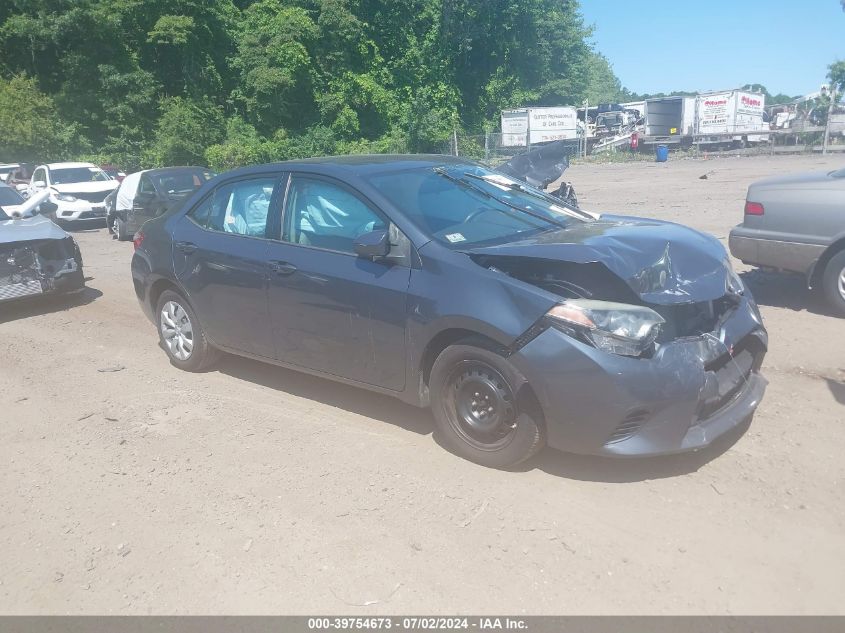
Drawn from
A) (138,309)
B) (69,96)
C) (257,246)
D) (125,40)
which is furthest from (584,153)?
(257,246)

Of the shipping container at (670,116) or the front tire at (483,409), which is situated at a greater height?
the shipping container at (670,116)

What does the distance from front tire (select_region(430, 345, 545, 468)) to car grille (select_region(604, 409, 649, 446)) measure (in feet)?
1.35

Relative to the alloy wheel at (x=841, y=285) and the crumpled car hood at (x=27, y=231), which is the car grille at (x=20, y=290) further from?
the alloy wheel at (x=841, y=285)

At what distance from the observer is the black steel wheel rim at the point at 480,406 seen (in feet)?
13.3

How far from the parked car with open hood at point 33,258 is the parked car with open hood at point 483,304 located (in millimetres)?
3741

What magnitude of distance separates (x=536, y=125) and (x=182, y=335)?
32951 millimetres

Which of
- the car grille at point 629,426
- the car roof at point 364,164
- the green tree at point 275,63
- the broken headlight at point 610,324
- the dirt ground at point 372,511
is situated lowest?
the dirt ground at point 372,511

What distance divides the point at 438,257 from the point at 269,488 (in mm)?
1691

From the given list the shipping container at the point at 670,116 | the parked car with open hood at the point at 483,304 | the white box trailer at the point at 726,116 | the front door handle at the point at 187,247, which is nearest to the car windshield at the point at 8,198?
the front door handle at the point at 187,247

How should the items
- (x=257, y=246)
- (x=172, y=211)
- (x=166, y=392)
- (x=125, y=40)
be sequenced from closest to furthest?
(x=257, y=246) → (x=166, y=392) → (x=172, y=211) → (x=125, y=40)

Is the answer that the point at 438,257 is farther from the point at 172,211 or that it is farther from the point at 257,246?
the point at 172,211

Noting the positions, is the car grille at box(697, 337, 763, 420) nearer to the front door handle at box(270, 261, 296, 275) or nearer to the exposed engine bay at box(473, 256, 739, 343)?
the exposed engine bay at box(473, 256, 739, 343)

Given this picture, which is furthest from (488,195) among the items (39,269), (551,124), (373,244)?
(551,124)
